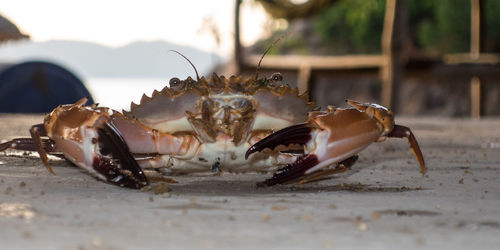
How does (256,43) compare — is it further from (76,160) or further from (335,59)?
(76,160)

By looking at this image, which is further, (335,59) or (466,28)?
(466,28)

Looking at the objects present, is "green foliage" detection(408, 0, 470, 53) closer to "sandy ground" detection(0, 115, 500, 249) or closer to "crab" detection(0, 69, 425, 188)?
"sandy ground" detection(0, 115, 500, 249)

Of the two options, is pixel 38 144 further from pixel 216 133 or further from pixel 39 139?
pixel 216 133

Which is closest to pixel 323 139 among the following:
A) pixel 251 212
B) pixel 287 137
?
pixel 287 137

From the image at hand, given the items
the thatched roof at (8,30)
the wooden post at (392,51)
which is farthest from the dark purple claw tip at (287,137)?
the wooden post at (392,51)

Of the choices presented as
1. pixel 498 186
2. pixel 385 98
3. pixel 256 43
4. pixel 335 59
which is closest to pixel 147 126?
pixel 498 186

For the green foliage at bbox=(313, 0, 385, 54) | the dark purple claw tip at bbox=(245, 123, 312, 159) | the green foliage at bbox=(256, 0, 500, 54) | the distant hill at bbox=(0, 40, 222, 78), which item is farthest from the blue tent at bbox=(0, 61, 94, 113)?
the distant hill at bbox=(0, 40, 222, 78)
